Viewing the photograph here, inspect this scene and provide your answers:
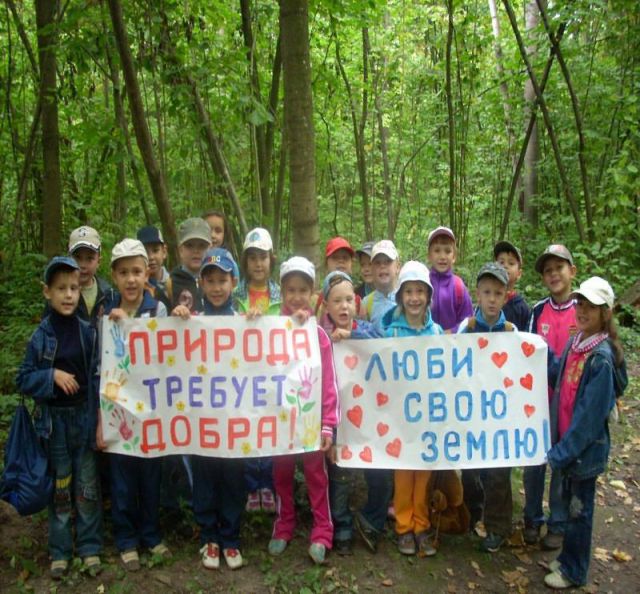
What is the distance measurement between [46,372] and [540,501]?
352cm

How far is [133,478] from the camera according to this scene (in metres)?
3.84

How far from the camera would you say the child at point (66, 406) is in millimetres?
3512

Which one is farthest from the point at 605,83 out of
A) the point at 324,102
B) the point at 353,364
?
the point at 353,364

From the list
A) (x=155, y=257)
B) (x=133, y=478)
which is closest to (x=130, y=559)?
(x=133, y=478)

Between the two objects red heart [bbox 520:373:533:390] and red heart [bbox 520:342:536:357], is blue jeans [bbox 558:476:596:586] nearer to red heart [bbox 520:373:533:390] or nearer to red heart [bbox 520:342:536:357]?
red heart [bbox 520:373:533:390]

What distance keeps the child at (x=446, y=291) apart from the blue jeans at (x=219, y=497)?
6.54ft

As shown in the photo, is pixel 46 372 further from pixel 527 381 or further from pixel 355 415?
pixel 527 381

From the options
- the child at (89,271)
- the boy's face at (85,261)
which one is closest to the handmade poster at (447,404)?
the child at (89,271)

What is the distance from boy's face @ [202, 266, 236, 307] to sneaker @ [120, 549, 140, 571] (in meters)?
1.76

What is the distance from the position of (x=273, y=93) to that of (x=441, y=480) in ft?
17.0

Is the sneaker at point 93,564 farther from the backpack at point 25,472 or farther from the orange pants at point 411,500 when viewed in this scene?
the orange pants at point 411,500

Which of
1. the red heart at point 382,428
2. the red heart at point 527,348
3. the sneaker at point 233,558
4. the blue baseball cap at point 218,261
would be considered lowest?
the sneaker at point 233,558

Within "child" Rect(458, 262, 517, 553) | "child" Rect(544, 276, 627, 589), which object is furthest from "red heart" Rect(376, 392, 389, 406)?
"child" Rect(544, 276, 627, 589)

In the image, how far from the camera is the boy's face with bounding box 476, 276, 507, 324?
3.88 metres
